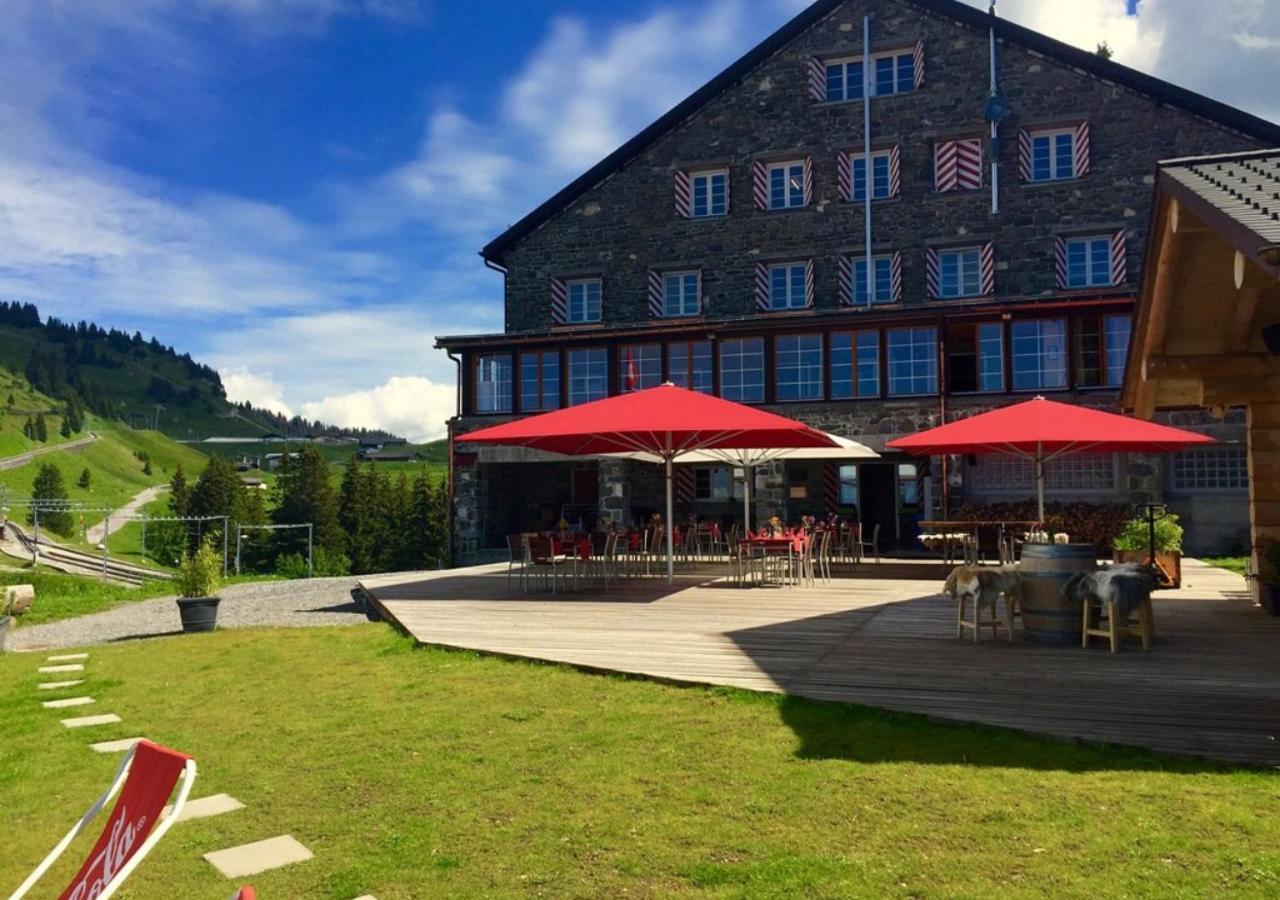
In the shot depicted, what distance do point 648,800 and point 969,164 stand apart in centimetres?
2272

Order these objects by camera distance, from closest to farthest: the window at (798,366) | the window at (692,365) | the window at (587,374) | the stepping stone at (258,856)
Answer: the stepping stone at (258,856), the window at (798,366), the window at (692,365), the window at (587,374)

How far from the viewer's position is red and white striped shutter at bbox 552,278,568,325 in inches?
1043

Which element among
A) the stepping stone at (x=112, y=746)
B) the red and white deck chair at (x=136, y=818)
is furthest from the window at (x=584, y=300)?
the red and white deck chair at (x=136, y=818)

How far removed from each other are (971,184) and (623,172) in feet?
31.0

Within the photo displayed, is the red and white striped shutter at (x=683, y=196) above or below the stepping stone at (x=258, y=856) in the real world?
above

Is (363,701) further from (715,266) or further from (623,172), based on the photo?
(623,172)

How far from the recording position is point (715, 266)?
82.4 ft

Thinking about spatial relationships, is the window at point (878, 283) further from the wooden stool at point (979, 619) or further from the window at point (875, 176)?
the wooden stool at point (979, 619)

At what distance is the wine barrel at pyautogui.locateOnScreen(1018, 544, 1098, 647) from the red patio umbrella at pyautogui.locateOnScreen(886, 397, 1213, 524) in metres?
2.02

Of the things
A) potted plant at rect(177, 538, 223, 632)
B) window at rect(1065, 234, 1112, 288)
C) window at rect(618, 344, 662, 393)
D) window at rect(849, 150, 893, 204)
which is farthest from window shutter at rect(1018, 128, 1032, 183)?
potted plant at rect(177, 538, 223, 632)

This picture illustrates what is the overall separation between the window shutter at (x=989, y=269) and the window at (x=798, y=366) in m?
5.94

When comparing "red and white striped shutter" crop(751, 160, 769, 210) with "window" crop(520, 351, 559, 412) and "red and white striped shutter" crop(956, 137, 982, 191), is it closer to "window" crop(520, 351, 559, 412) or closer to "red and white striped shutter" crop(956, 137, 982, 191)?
"red and white striped shutter" crop(956, 137, 982, 191)

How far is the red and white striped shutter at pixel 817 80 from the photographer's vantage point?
24641mm

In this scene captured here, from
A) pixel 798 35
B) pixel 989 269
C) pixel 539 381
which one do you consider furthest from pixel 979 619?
pixel 798 35
